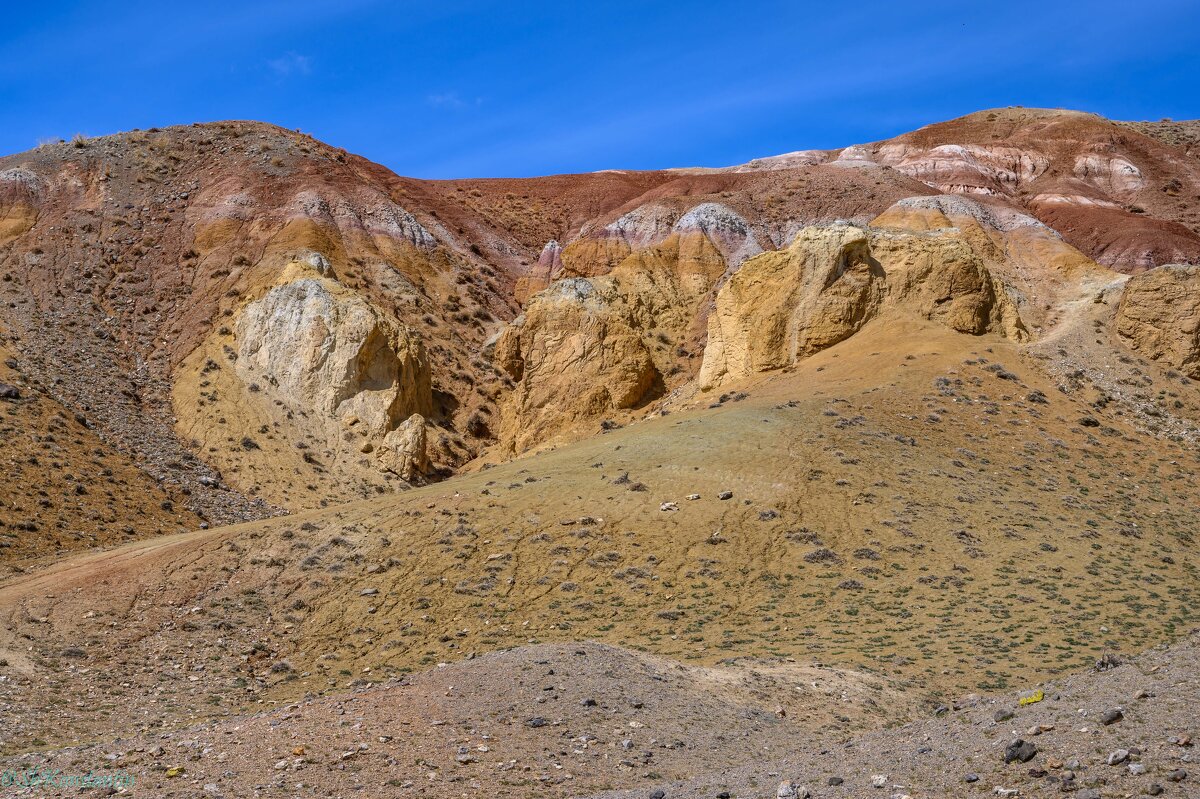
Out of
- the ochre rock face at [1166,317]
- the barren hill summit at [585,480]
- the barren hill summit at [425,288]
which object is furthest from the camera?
the barren hill summit at [425,288]

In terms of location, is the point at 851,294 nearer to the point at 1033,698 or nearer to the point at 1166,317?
the point at 1166,317

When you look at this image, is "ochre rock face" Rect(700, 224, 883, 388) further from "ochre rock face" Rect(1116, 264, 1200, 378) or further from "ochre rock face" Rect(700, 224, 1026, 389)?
"ochre rock face" Rect(1116, 264, 1200, 378)

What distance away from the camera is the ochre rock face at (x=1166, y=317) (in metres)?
36.4

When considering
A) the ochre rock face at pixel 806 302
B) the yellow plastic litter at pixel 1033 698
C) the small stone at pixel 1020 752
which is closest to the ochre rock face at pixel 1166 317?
the ochre rock face at pixel 806 302

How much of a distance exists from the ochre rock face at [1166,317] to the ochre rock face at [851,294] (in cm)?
399

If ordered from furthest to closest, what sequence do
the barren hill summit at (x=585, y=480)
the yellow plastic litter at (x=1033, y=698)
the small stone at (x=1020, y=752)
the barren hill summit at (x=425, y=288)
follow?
the barren hill summit at (x=425, y=288) → the barren hill summit at (x=585, y=480) → the yellow plastic litter at (x=1033, y=698) → the small stone at (x=1020, y=752)

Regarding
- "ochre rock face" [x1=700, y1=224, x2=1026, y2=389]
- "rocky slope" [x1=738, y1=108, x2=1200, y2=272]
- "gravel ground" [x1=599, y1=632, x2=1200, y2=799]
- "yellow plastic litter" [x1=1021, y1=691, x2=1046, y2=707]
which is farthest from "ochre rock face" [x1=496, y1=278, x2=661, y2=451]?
"yellow plastic litter" [x1=1021, y1=691, x2=1046, y2=707]

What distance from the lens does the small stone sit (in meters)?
9.38

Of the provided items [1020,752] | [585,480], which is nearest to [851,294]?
[585,480]

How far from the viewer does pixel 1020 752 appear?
30.9 ft

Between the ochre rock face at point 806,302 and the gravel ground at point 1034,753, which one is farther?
the ochre rock face at point 806,302

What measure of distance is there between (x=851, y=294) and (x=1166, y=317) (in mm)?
11296

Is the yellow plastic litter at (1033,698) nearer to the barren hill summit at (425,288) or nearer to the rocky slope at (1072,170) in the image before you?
the barren hill summit at (425,288)

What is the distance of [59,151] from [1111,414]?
187 feet
